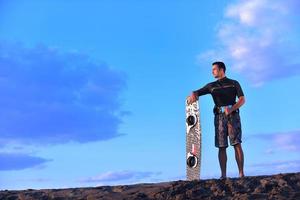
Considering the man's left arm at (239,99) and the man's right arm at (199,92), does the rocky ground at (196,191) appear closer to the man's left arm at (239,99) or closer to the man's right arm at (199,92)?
the man's left arm at (239,99)

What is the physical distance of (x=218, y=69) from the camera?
8719mm

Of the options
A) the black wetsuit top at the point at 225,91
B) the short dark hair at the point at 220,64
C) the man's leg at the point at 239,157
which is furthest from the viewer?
the short dark hair at the point at 220,64

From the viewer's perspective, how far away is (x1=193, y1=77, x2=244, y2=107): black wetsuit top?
336 inches

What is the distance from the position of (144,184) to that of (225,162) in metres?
1.47

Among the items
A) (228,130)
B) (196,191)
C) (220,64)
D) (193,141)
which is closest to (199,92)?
(220,64)

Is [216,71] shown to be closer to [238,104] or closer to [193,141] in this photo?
[238,104]

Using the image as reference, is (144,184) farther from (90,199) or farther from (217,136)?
(217,136)

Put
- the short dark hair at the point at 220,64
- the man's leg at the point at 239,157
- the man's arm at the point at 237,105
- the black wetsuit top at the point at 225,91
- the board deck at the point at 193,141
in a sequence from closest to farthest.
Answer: the man's leg at the point at 239,157 → the man's arm at the point at 237,105 → the black wetsuit top at the point at 225,91 → the short dark hair at the point at 220,64 → the board deck at the point at 193,141

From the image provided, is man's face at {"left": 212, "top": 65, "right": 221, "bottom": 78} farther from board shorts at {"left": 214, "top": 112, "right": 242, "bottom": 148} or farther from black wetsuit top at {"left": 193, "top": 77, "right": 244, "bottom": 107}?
board shorts at {"left": 214, "top": 112, "right": 242, "bottom": 148}

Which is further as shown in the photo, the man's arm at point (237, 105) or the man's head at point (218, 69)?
the man's head at point (218, 69)

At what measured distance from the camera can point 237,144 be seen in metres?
8.31

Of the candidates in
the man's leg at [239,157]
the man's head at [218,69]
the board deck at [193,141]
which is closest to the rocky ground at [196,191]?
the man's leg at [239,157]

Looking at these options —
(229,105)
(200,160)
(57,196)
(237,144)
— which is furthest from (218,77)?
(57,196)

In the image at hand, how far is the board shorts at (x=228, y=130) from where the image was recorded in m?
8.32
